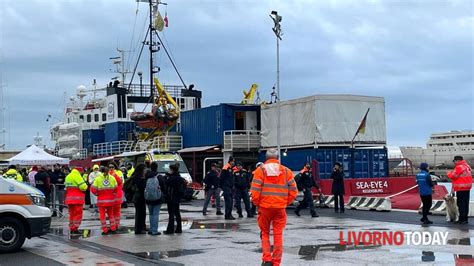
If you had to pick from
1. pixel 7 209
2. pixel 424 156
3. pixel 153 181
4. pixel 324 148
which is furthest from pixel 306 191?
pixel 424 156

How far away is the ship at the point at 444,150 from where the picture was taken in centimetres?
10766

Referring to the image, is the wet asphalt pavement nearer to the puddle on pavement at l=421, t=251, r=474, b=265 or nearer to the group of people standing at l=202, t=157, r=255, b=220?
the puddle on pavement at l=421, t=251, r=474, b=265

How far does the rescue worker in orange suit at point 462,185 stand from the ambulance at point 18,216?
9522mm

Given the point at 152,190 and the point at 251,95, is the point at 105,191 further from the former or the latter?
the point at 251,95

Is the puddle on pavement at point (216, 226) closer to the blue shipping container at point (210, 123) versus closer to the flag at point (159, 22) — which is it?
the blue shipping container at point (210, 123)

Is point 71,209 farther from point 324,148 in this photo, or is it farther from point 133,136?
point 133,136

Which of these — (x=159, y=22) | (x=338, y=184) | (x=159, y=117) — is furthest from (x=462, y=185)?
(x=159, y=22)

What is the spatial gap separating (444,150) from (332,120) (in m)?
92.8

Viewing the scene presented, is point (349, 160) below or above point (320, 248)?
above

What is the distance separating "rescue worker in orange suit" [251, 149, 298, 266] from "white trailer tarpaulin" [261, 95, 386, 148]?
71.7 ft

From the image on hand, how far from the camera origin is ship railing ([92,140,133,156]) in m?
42.1

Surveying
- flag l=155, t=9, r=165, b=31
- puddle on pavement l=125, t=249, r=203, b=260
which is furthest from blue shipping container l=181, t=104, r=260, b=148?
puddle on pavement l=125, t=249, r=203, b=260

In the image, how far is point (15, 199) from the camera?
12.0 meters

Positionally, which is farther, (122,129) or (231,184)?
(122,129)
